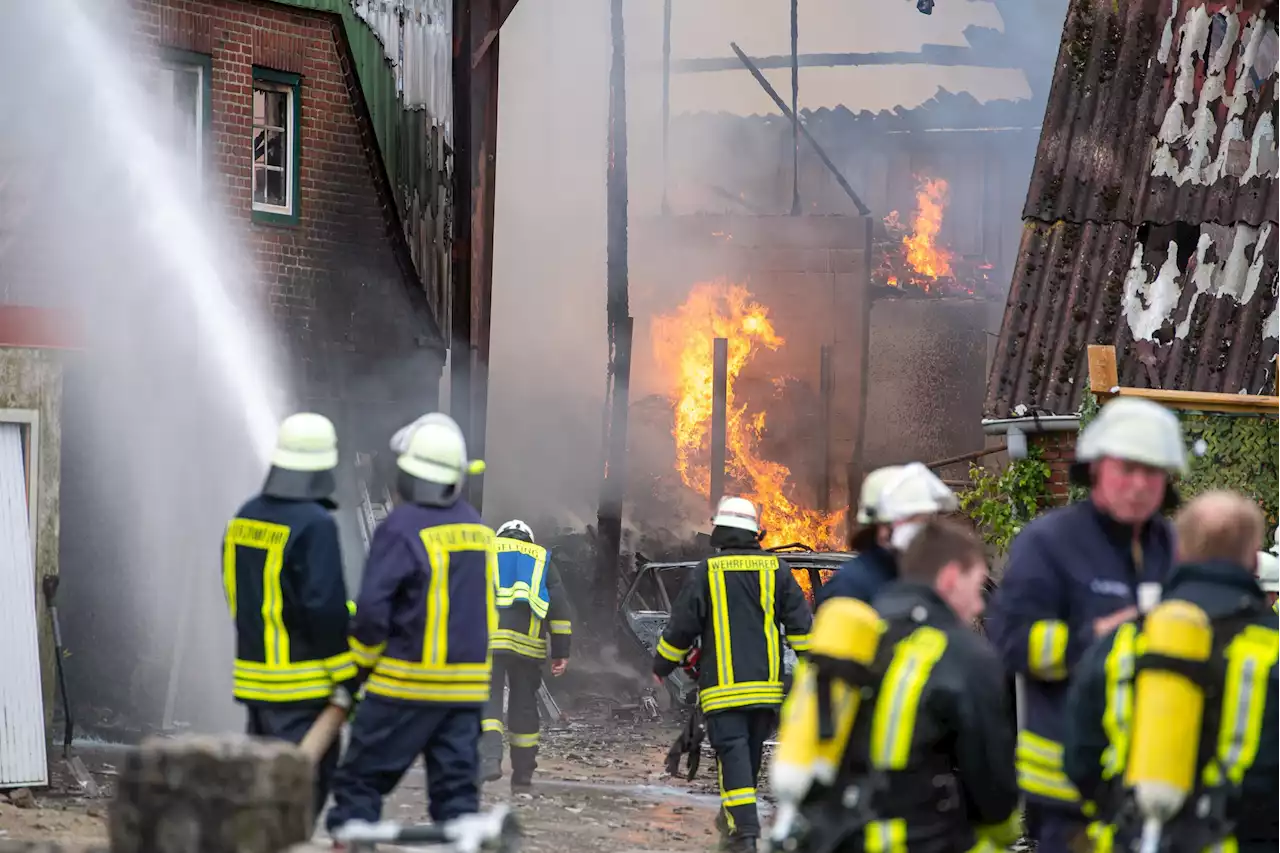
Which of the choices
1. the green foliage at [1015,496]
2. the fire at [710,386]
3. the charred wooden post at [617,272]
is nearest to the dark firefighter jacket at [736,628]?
the green foliage at [1015,496]

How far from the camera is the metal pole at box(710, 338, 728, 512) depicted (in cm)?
2708

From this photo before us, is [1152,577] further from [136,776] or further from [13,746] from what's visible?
[13,746]

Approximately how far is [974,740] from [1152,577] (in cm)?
126

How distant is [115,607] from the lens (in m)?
13.9

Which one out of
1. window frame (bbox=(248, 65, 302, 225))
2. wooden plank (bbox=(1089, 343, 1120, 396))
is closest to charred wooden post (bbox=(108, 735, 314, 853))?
wooden plank (bbox=(1089, 343, 1120, 396))

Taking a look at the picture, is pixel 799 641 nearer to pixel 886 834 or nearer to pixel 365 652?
pixel 365 652

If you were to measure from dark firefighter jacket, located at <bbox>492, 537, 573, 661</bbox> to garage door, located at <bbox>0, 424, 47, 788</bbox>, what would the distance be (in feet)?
9.75

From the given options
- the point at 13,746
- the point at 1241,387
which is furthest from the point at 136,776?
the point at 1241,387

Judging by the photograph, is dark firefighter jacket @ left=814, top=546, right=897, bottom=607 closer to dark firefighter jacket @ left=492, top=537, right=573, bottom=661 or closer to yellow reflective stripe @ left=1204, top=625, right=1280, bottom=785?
yellow reflective stripe @ left=1204, top=625, right=1280, bottom=785

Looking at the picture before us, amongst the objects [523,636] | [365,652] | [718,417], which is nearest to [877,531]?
[365,652]

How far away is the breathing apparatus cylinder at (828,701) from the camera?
14.2 feet

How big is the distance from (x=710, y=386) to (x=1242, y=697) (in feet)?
85.7

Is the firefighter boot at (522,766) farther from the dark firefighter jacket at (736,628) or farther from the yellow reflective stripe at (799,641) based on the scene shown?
the yellow reflective stripe at (799,641)

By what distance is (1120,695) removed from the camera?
459 centimetres
